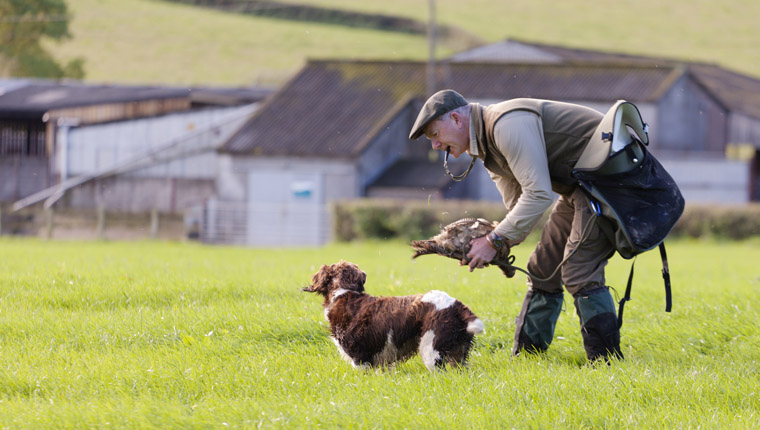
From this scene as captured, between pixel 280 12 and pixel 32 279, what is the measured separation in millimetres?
67142

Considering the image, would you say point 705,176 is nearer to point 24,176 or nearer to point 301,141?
point 301,141

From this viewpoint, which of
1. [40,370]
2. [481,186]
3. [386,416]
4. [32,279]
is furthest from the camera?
[481,186]

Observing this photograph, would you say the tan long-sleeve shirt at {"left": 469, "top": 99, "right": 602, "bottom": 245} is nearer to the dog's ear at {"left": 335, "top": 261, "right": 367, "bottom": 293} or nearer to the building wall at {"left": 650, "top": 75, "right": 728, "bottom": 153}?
the dog's ear at {"left": 335, "top": 261, "right": 367, "bottom": 293}

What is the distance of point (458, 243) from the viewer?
557 centimetres

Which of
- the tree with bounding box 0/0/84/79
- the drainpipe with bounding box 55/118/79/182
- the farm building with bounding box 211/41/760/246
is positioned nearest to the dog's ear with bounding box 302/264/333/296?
the farm building with bounding box 211/41/760/246

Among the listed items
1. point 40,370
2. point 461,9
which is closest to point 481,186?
point 40,370

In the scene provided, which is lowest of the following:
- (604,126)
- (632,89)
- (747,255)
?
(747,255)

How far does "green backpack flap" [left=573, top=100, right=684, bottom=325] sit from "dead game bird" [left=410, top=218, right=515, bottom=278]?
74cm

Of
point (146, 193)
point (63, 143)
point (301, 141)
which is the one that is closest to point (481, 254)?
point (301, 141)

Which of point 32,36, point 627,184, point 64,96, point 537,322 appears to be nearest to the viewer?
Answer: point 627,184

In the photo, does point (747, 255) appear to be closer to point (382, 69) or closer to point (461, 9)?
point (382, 69)

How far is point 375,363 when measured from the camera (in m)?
5.72

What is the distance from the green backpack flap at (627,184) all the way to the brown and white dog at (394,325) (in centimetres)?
122

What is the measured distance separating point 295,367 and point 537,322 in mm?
1917
